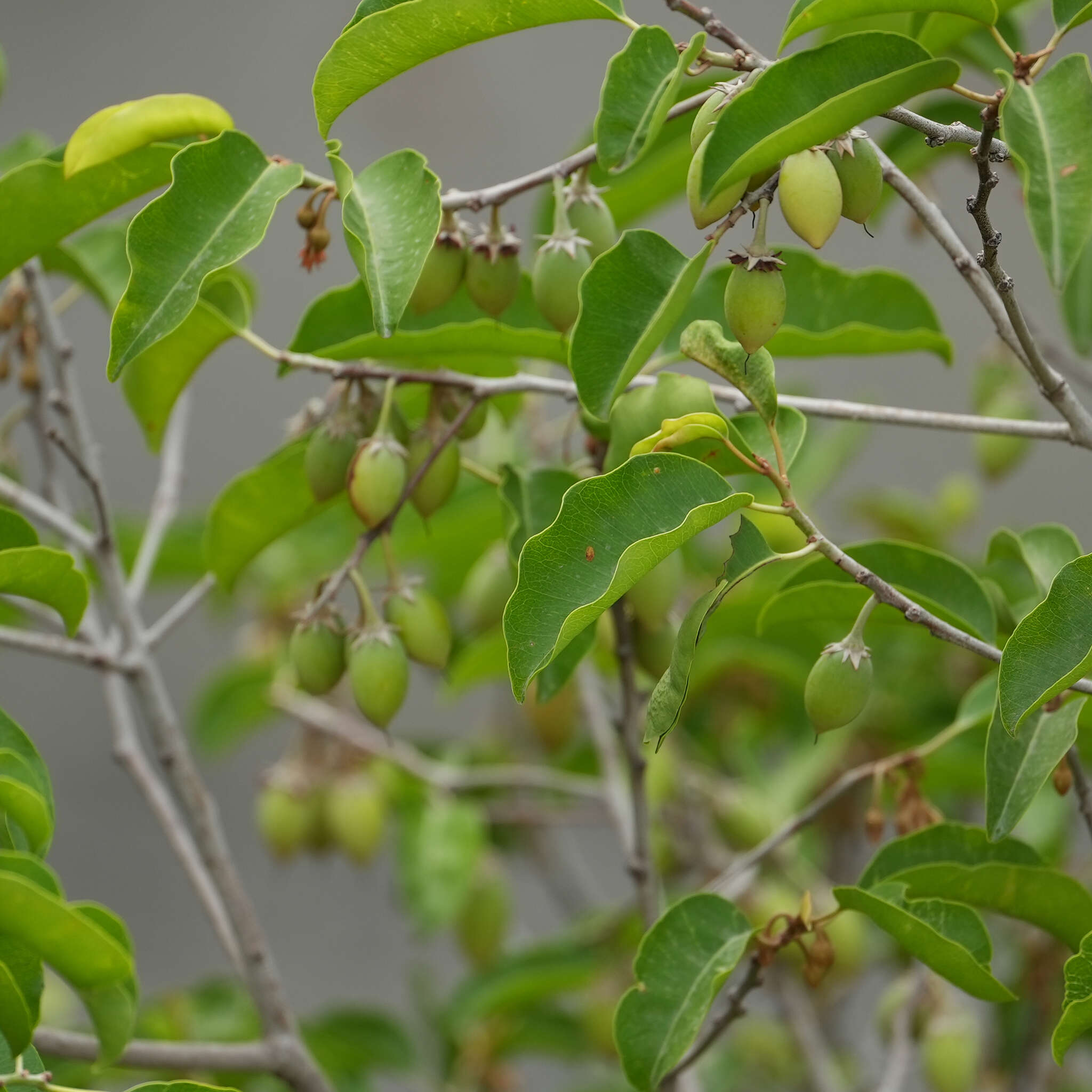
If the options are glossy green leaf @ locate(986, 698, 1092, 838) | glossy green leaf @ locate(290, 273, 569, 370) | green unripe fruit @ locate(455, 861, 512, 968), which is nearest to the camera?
glossy green leaf @ locate(986, 698, 1092, 838)

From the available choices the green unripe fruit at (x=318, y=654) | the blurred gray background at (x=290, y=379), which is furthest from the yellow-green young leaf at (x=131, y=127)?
the blurred gray background at (x=290, y=379)

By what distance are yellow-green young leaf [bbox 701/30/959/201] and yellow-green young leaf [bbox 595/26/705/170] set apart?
0.05 meters

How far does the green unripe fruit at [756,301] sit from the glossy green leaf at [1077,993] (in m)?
0.25

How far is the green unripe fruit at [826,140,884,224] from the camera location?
18.0 inches

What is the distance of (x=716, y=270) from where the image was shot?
70 cm

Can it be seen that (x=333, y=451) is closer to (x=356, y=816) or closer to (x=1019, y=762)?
(x=1019, y=762)

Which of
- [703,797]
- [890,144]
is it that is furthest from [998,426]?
Answer: [703,797]

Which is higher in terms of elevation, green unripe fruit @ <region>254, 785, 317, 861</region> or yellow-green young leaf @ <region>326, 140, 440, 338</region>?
yellow-green young leaf @ <region>326, 140, 440, 338</region>

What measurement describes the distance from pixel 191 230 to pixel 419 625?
22 cm

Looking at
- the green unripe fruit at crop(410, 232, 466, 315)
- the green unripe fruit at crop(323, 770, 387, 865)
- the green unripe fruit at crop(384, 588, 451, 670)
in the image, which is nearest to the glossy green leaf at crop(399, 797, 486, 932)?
the green unripe fruit at crop(323, 770, 387, 865)

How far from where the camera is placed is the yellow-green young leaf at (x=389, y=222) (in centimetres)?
46

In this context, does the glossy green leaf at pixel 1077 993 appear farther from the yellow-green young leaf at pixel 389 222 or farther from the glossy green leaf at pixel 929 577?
the yellow-green young leaf at pixel 389 222

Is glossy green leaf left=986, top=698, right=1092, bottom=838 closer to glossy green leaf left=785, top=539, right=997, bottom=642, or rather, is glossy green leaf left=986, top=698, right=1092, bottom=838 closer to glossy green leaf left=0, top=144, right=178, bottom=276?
glossy green leaf left=785, top=539, right=997, bottom=642

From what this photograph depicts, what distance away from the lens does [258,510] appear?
0.70 m
